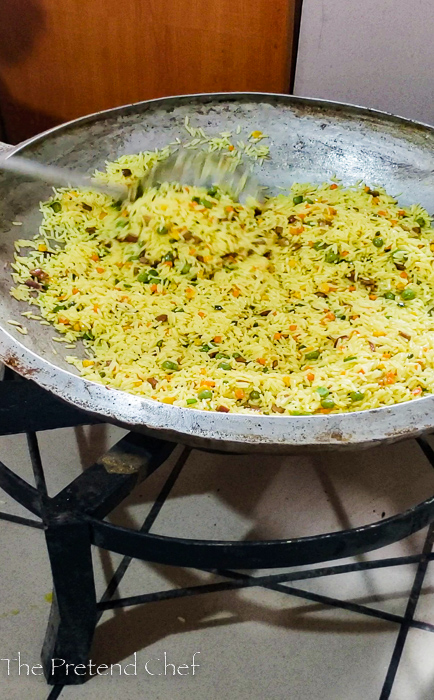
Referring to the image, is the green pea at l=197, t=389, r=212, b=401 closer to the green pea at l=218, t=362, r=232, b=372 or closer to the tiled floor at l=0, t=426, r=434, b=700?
the green pea at l=218, t=362, r=232, b=372

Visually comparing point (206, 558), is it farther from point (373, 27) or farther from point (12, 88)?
point (12, 88)

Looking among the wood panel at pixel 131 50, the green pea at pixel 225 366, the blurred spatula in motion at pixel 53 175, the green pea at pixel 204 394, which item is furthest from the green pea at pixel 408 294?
the wood panel at pixel 131 50

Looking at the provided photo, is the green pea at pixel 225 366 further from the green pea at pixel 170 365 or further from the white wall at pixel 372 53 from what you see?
the white wall at pixel 372 53

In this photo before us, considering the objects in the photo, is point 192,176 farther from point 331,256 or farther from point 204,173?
point 331,256

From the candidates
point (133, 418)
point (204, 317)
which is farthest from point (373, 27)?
point (133, 418)

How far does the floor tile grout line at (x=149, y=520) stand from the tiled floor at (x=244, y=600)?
0.05 feet

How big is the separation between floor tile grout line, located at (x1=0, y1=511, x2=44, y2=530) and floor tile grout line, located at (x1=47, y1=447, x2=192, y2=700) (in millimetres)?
253

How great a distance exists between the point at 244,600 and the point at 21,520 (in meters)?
0.63

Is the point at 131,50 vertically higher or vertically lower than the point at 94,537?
higher

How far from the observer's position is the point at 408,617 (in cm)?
145

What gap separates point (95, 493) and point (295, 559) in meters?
0.37

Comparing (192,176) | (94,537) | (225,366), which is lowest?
(94,537)

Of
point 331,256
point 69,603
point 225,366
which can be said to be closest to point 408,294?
point 331,256

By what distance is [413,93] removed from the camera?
192 cm
